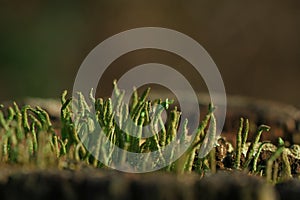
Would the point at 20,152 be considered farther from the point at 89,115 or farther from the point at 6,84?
the point at 6,84

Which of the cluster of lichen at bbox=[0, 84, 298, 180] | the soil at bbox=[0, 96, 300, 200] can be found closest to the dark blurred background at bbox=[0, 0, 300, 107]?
the cluster of lichen at bbox=[0, 84, 298, 180]

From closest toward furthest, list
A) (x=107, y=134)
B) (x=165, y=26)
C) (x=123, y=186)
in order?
(x=123, y=186)
(x=107, y=134)
(x=165, y=26)

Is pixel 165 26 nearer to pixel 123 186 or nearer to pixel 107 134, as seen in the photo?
pixel 107 134

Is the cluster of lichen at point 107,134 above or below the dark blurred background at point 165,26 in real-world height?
below

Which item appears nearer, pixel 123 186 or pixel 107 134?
pixel 123 186

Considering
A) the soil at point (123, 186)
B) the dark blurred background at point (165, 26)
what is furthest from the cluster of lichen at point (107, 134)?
the dark blurred background at point (165, 26)

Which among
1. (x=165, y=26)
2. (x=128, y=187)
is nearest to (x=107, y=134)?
(x=128, y=187)

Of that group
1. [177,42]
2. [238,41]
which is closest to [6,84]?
[177,42]

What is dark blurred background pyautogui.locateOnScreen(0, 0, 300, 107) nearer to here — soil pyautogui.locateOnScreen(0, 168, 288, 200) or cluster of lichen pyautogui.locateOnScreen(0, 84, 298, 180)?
cluster of lichen pyautogui.locateOnScreen(0, 84, 298, 180)

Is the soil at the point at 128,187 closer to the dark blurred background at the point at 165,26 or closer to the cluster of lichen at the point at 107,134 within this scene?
the cluster of lichen at the point at 107,134
